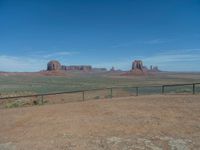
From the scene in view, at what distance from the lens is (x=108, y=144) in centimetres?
589

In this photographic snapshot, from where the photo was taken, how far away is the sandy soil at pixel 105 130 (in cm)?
587

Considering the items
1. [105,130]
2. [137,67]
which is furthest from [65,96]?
[137,67]

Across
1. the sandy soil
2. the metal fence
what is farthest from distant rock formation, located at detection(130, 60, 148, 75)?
the sandy soil

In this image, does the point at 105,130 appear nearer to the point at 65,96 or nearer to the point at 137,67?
the point at 65,96

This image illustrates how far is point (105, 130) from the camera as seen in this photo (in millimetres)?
7168

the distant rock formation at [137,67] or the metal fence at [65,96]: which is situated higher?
the distant rock formation at [137,67]

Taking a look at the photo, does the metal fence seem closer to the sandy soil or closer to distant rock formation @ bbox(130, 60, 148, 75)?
the sandy soil

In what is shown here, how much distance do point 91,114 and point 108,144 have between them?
3.99 m

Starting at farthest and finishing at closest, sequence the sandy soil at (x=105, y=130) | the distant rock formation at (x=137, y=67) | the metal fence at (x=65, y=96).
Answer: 1. the distant rock formation at (x=137, y=67)
2. the metal fence at (x=65, y=96)
3. the sandy soil at (x=105, y=130)

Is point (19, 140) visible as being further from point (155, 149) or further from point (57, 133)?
point (155, 149)

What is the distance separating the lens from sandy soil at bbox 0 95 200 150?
19.2ft

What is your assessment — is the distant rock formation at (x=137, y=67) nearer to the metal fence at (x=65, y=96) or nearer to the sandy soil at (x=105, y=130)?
the metal fence at (x=65, y=96)

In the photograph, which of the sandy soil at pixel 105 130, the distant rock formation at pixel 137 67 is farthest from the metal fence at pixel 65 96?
the distant rock formation at pixel 137 67

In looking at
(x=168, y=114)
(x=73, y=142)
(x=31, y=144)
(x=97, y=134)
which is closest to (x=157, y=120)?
(x=168, y=114)
